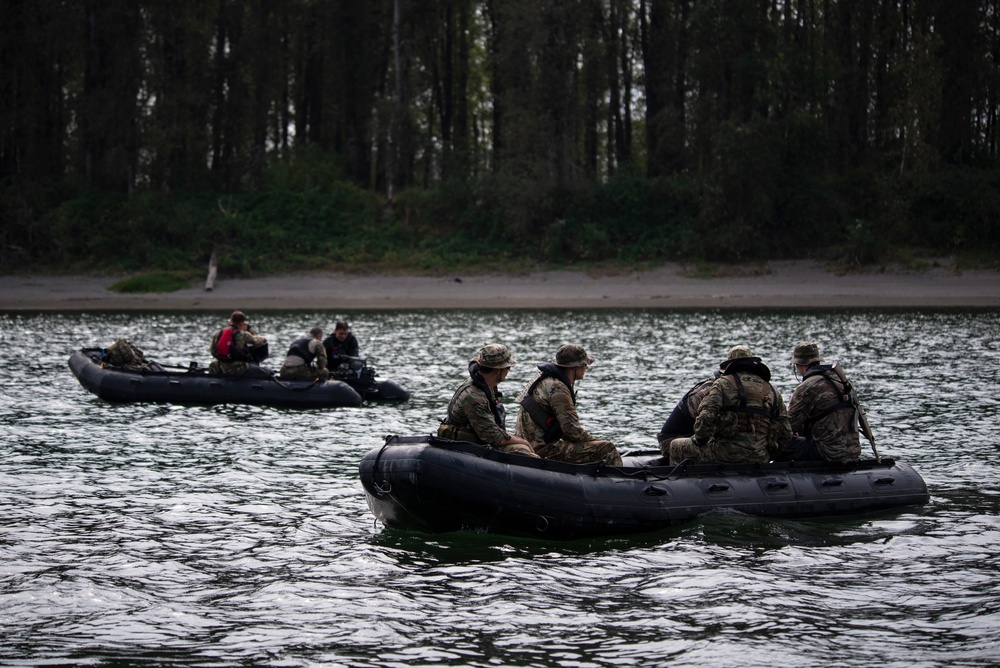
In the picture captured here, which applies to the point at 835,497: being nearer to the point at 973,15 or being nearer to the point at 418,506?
the point at 418,506

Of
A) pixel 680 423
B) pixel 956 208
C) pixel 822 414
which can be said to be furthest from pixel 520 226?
pixel 822 414

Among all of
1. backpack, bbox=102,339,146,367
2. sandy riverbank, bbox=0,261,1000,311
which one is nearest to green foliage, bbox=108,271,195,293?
sandy riverbank, bbox=0,261,1000,311

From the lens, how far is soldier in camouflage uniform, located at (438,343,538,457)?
9562mm

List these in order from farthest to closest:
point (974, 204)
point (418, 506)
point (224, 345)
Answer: point (974, 204), point (224, 345), point (418, 506)

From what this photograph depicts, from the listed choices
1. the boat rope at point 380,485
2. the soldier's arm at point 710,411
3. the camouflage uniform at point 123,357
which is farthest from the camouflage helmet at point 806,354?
the camouflage uniform at point 123,357

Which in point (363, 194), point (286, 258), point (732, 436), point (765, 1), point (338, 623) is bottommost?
point (338, 623)

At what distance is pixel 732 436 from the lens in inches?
401

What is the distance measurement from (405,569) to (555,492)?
1.41m

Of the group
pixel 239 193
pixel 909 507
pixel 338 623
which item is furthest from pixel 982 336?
pixel 239 193

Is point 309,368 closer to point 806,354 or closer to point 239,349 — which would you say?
point 239,349

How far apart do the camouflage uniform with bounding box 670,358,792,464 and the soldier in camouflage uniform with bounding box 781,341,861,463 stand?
1.33ft

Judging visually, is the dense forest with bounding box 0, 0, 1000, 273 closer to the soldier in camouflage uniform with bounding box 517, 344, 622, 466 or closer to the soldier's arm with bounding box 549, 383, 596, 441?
the soldier in camouflage uniform with bounding box 517, 344, 622, 466

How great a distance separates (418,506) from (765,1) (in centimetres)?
3761

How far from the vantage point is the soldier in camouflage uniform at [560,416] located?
380 inches
